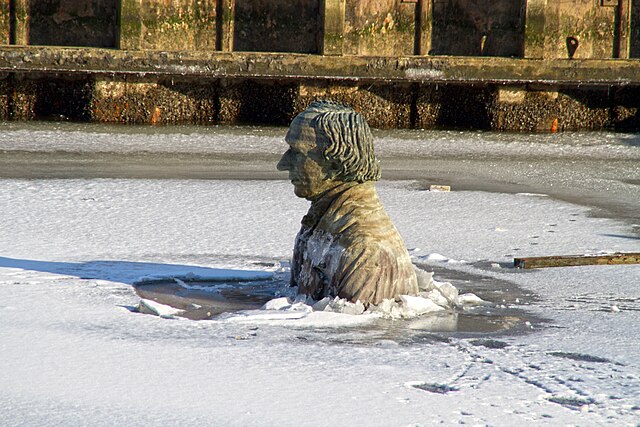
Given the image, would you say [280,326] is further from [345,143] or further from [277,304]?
[345,143]

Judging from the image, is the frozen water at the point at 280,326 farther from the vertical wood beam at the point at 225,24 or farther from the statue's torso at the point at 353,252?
the vertical wood beam at the point at 225,24

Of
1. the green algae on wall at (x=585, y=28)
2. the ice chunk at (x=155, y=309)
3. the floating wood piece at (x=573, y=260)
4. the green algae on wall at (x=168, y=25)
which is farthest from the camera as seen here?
the green algae on wall at (x=585, y=28)

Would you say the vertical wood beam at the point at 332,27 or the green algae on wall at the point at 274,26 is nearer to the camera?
the vertical wood beam at the point at 332,27

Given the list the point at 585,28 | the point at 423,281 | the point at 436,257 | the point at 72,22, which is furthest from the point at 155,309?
the point at 585,28

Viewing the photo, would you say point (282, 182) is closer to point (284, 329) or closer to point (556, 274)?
point (556, 274)

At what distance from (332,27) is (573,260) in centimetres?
878

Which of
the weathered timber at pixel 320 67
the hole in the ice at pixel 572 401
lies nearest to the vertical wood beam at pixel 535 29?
the weathered timber at pixel 320 67

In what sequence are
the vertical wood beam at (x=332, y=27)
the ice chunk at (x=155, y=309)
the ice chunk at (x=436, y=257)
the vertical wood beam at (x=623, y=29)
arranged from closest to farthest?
the ice chunk at (x=155, y=309) → the ice chunk at (x=436, y=257) → the vertical wood beam at (x=332, y=27) → the vertical wood beam at (x=623, y=29)

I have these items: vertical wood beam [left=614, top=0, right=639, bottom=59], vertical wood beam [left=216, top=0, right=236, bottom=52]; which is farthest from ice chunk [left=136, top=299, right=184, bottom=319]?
vertical wood beam [left=614, top=0, right=639, bottom=59]

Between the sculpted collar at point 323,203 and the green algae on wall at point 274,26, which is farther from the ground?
the green algae on wall at point 274,26

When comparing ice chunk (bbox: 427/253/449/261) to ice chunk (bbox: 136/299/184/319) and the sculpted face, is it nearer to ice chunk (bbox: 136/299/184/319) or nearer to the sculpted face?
the sculpted face

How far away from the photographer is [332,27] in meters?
15.3

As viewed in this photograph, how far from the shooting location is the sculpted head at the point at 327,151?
5715mm

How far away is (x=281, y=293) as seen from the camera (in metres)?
6.09
